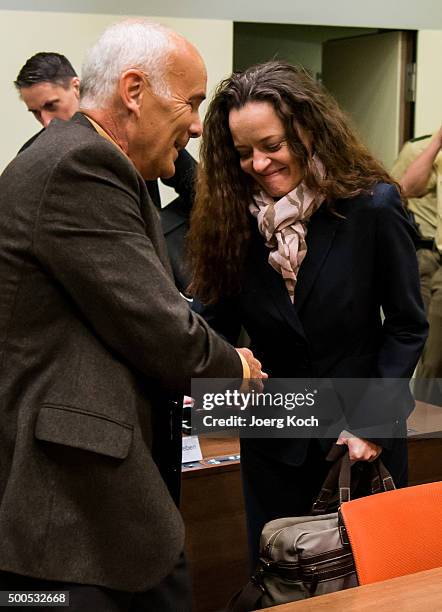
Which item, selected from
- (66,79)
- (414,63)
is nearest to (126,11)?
(66,79)

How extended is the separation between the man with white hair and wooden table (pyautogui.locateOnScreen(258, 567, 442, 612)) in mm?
270

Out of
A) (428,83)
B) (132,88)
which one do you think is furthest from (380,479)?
(428,83)

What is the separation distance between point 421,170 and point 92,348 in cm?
308

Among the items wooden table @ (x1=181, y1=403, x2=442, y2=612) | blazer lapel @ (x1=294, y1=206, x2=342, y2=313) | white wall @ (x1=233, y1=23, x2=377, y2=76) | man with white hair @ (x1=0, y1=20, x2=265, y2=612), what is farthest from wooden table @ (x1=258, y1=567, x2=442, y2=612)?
white wall @ (x1=233, y1=23, x2=377, y2=76)

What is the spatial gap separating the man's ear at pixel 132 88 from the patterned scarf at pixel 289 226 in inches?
20.6

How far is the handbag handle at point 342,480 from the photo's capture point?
1.80 meters

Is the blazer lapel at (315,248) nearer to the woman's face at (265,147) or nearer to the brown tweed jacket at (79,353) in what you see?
the woman's face at (265,147)

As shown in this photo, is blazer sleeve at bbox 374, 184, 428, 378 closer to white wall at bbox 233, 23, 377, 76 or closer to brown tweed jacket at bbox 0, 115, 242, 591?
brown tweed jacket at bbox 0, 115, 242, 591

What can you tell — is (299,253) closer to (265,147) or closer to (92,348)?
(265,147)

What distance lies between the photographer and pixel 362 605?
1.38 m

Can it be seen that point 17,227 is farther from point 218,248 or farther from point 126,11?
point 126,11

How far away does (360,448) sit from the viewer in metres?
1.89

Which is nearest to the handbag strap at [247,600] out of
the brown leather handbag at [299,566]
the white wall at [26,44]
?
the brown leather handbag at [299,566]

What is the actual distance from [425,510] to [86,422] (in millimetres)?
728
